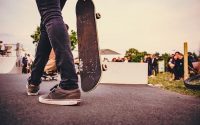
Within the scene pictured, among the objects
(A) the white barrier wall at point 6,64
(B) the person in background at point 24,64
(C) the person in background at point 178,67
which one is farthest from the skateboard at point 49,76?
(B) the person in background at point 24,64

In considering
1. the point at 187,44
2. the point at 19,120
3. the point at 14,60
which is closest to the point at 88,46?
the point at 19,120

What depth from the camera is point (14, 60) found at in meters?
15.2

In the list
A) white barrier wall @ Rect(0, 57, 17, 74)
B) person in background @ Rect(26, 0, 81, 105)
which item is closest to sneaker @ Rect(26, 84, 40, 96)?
person in background @ Rect(26, 0, 81, 105)

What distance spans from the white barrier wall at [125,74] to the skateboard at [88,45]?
5.55 meters

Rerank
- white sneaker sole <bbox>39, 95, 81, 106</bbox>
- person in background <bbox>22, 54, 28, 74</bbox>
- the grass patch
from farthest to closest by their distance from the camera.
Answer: person in background <bbox>22, 54, 28, 74</bbox> → the grass patch → white sneaker sole <bbox>39, 95, 81, 106</bbox>

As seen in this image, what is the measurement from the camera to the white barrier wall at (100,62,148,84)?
834 cm

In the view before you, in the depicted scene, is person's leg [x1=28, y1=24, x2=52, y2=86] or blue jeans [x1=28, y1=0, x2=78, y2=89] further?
person's leg [x1=28, y1=24, x2=52, y2=86]

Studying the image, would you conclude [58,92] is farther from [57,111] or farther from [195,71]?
[195,71]

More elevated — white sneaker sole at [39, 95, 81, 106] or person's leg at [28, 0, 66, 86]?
person's leg at [28, 0, 66, 86]

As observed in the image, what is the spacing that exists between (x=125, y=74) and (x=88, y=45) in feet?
19.3

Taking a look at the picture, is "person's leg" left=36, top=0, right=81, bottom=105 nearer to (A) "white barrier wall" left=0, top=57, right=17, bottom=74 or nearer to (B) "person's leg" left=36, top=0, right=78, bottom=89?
(B) "person's leg" left=36, top=0, right=78, bottom=89

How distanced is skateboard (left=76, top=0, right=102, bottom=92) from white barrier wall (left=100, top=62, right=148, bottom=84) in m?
5.55

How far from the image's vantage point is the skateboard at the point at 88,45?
96.7 inches

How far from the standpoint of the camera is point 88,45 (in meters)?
2.69
